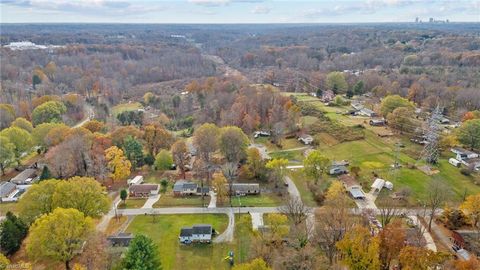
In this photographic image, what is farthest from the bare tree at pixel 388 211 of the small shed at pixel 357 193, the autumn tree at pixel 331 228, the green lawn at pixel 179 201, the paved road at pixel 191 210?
the green lawn at pixel 179 201

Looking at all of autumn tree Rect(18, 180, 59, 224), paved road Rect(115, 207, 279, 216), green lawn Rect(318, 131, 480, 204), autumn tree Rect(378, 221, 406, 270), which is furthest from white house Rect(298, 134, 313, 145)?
autumn tree Rect(18, 180, 59, 224)

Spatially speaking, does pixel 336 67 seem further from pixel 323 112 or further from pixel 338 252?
pixel 338 252

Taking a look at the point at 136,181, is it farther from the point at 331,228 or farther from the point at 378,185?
the point at 378,185

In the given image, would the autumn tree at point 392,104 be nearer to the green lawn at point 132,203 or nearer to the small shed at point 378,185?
the small shed at point 378,185

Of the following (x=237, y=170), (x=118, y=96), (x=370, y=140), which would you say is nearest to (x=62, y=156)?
(x=237, y=170)

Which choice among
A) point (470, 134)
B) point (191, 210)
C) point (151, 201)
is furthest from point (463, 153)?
point (151, 201)

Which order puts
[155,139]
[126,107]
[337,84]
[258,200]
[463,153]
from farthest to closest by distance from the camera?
[337,84], [126,107], [155,139], [463,153], [258,200]

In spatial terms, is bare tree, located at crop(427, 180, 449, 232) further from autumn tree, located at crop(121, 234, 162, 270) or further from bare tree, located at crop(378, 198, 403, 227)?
autumn tree, located at crop(121, 234, 162, 270)
